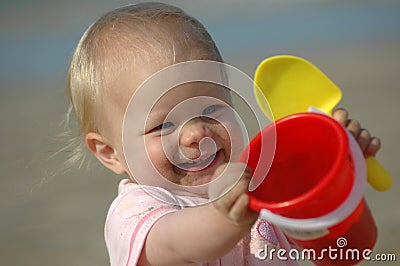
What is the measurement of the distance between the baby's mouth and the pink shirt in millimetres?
60

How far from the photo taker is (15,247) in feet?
10.5

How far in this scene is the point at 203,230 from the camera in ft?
4.19

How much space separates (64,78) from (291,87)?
370 centimetres

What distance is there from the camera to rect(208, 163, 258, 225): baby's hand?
1200mm

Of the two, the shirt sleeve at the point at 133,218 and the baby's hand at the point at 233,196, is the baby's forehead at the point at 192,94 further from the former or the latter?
the baby's hand at the point at 233,196

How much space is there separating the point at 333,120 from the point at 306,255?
401 mm

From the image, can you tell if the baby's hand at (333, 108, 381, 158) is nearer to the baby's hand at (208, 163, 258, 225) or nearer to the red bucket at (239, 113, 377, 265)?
the red bucket at (239, 113, 377, 265)

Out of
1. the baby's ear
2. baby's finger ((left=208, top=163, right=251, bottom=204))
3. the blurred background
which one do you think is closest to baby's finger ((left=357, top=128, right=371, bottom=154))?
baby's finger ((left=208, top=163, right=251, bottom=204))

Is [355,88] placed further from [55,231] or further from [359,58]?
[55,231]

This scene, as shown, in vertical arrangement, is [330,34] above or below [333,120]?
below

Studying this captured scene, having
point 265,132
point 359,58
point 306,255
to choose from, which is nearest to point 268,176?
point 265,132

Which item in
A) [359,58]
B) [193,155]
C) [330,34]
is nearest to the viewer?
[193,155]

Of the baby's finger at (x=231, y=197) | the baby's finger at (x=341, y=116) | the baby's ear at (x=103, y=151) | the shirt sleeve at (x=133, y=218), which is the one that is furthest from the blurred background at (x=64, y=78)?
the baby's finger at (x=231, y=197)

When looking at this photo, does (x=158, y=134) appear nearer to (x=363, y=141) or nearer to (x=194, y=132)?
(x=194, y=132)
